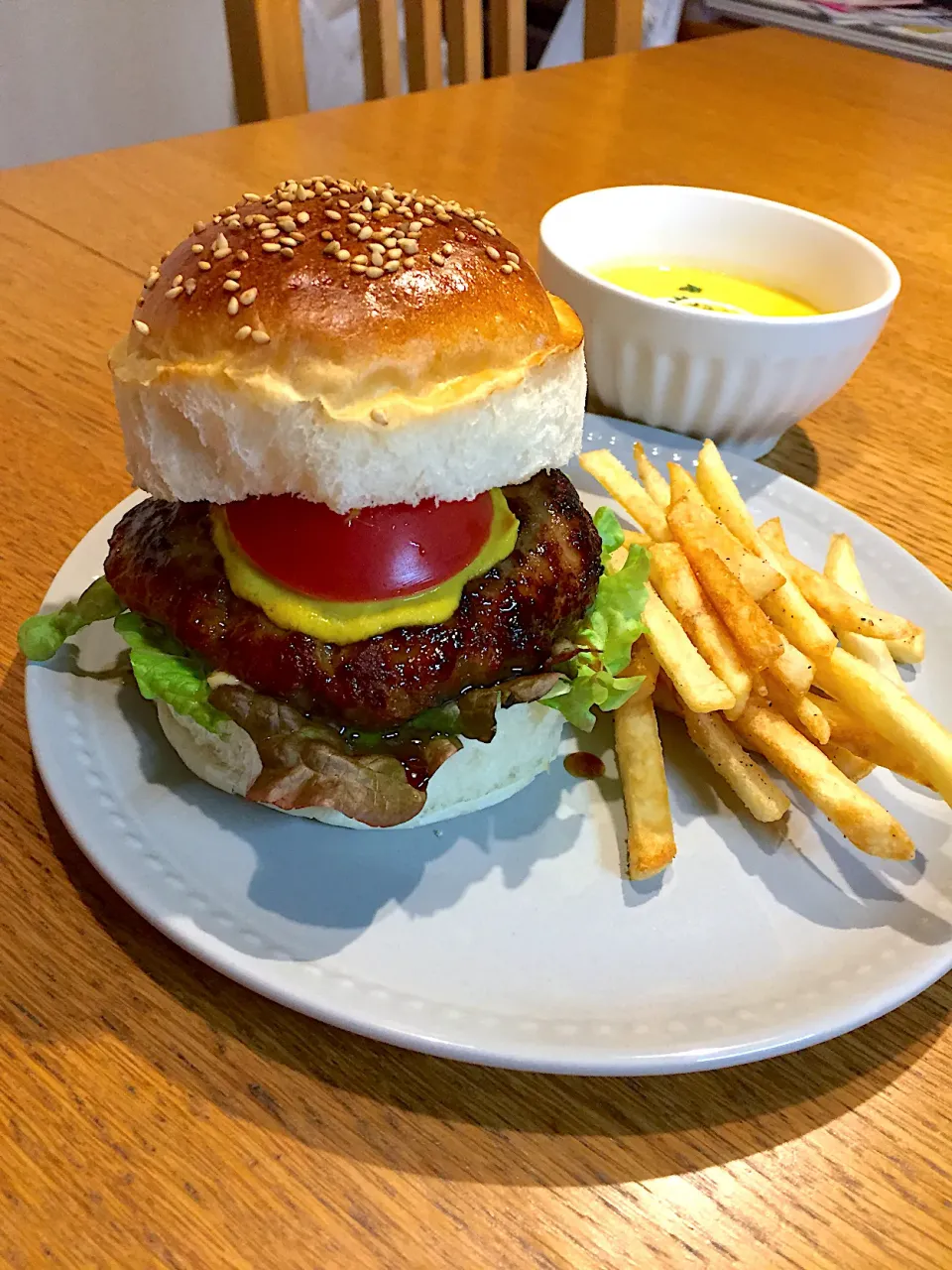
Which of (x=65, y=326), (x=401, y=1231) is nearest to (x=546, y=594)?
(x=401, y=1231)

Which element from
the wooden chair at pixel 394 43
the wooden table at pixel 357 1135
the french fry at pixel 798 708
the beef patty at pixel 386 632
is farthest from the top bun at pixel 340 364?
the wooden chair at pixel 394 43

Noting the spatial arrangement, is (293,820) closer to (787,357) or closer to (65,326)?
(787,357)

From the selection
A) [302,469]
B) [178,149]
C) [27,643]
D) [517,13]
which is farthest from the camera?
[517,13]

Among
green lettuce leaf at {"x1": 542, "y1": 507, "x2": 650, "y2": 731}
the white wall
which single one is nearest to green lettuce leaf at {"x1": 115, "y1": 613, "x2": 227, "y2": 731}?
green lettuce leaf at {"x1": 542, "y1": 507, "x2": 650, "y2": 731}

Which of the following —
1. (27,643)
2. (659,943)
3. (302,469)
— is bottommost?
(659,943)

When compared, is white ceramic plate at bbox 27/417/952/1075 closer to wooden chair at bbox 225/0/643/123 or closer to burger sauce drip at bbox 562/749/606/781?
burger sauce drip at bbox 562/749/606/781

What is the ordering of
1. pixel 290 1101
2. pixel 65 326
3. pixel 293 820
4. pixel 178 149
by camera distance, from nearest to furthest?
pixel 290 1101
pixel 293 820
pixel 65 326
pixel 178 149

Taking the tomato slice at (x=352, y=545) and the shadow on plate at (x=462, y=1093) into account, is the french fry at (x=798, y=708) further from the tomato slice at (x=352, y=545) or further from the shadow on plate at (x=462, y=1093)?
the tomato slice at (x=352, y=545)
